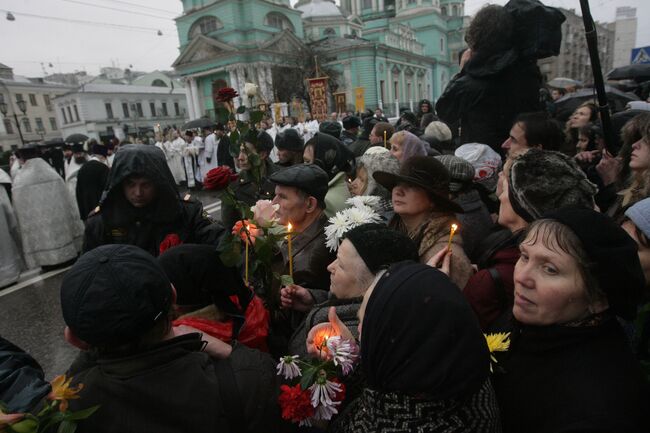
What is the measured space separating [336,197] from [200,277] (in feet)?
6.30

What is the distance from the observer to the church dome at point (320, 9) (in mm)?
56625

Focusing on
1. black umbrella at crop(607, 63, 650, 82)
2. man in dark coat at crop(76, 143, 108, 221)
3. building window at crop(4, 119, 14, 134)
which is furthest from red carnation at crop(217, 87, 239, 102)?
building window at crop(4, 119, 14, 134)

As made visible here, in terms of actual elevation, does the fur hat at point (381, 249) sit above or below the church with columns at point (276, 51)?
below

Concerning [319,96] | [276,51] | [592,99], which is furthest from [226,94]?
[276,51]

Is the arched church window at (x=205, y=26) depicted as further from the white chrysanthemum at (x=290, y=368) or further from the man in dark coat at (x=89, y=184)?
the white chrysanthemum at (x=290, y=368)

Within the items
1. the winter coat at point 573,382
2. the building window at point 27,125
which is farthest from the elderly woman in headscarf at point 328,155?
the building window at point 27,125

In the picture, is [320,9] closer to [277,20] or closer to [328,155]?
[277,20]

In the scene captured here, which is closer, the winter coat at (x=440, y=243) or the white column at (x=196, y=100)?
the winter coat at (x=440, y=243)

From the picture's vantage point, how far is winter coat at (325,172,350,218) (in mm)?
3317

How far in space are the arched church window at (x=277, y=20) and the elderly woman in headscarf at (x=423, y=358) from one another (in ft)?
153

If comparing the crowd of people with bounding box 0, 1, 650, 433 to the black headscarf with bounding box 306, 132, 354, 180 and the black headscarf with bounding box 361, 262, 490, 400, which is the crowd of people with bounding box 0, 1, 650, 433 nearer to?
the black headscarf with bounding box 361, 262, 490, 400

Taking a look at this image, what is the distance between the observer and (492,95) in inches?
→ 137

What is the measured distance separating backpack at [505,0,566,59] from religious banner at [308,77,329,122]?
12.6 meters

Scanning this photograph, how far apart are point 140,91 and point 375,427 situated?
68377 millimetres
